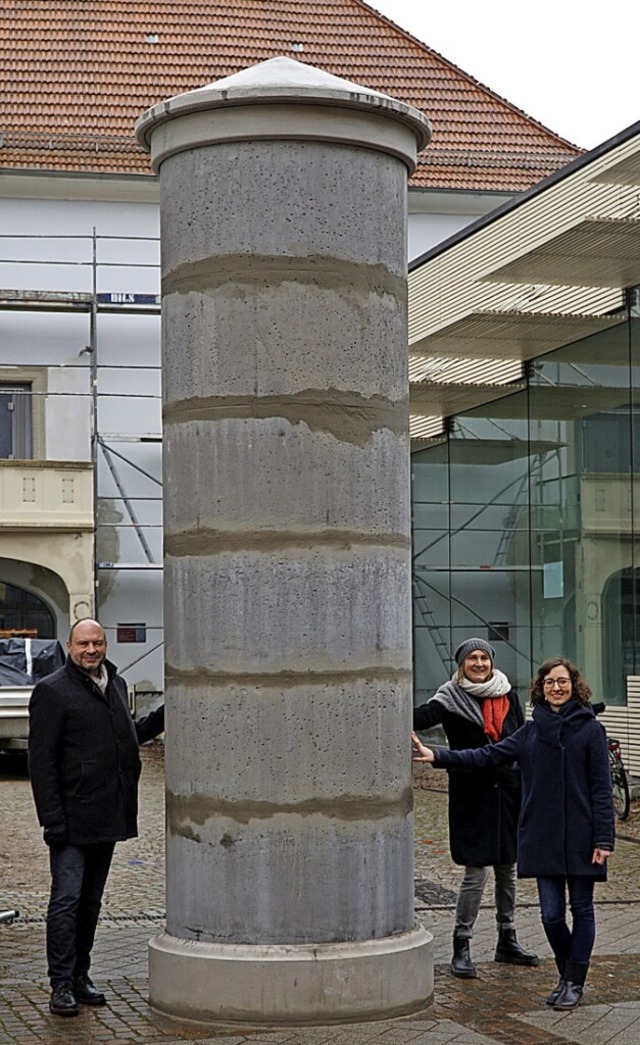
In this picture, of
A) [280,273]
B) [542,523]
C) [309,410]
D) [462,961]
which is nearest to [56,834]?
[462,961]

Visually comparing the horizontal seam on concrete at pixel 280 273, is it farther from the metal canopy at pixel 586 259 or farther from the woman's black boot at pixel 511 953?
the metal canopy at pixel 586 259

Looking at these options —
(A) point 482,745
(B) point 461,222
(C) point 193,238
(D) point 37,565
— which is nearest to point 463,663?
(A) point 482,745

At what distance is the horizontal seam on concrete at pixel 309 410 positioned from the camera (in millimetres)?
8109

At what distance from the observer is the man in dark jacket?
828 cm

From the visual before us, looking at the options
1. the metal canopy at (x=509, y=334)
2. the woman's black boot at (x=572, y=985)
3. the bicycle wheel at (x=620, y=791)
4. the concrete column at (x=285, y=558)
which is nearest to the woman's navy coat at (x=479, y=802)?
the concrete column at (x=285, y=558)

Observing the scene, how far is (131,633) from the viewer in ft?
103

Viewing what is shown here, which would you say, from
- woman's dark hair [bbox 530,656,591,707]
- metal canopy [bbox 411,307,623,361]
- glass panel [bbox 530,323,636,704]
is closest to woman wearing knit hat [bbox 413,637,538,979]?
A: woman's dark hair [bbox 530,656,591,707]

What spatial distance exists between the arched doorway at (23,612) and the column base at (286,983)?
23205 millimetres

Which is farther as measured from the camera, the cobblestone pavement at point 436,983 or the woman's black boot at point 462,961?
the woman's black boot at point 462,961

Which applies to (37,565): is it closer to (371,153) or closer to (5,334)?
(5,334)

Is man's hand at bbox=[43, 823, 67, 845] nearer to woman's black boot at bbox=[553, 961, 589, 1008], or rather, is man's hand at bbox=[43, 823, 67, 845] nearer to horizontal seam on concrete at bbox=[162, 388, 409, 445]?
horizontal seam on concrete at bbox=[162, 388, 409, 445]

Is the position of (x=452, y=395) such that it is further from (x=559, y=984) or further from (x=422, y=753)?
(x=559, y=984)

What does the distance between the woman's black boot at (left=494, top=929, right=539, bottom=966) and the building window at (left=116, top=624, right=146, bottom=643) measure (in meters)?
22.3

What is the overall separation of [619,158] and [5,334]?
55.0 feet
